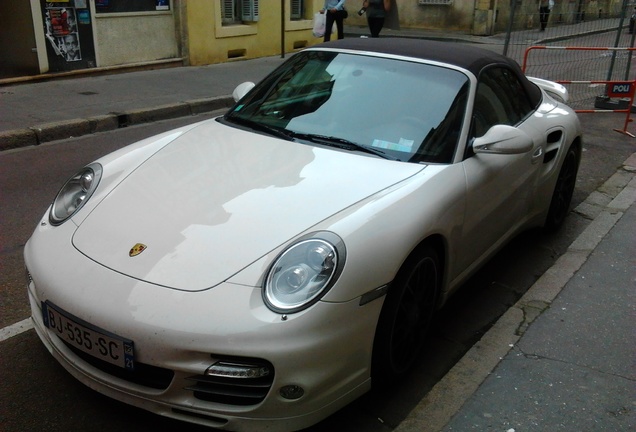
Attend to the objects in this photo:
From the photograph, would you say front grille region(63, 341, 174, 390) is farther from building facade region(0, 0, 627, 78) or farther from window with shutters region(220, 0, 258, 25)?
window with shutters region(220, 0, 258, 25)

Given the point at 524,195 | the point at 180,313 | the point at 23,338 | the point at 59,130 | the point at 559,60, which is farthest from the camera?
the point at 559,60

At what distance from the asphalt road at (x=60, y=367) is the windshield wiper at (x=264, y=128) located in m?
1.35

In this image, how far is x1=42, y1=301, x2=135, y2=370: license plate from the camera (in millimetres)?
2408

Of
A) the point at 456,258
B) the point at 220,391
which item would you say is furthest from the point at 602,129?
the point at 220,391

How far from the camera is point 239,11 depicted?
547 inches

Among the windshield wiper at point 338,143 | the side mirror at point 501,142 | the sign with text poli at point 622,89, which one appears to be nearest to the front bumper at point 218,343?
the windshield wiper at point 338,143

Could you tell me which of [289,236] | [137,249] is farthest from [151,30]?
[289,236]

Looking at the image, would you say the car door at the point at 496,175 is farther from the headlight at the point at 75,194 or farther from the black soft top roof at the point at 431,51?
the headlight at the point at 75,194

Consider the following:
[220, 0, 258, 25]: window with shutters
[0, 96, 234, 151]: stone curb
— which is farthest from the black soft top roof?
[220, 0, 258, 25]: window with shutters

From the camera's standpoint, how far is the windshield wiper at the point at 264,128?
3576 mm

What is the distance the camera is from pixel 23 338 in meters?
3.26

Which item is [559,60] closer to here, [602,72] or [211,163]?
Result: [602,72]

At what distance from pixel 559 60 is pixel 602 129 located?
1395mm

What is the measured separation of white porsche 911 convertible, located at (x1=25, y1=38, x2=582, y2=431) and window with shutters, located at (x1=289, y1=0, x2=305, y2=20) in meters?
11.7
